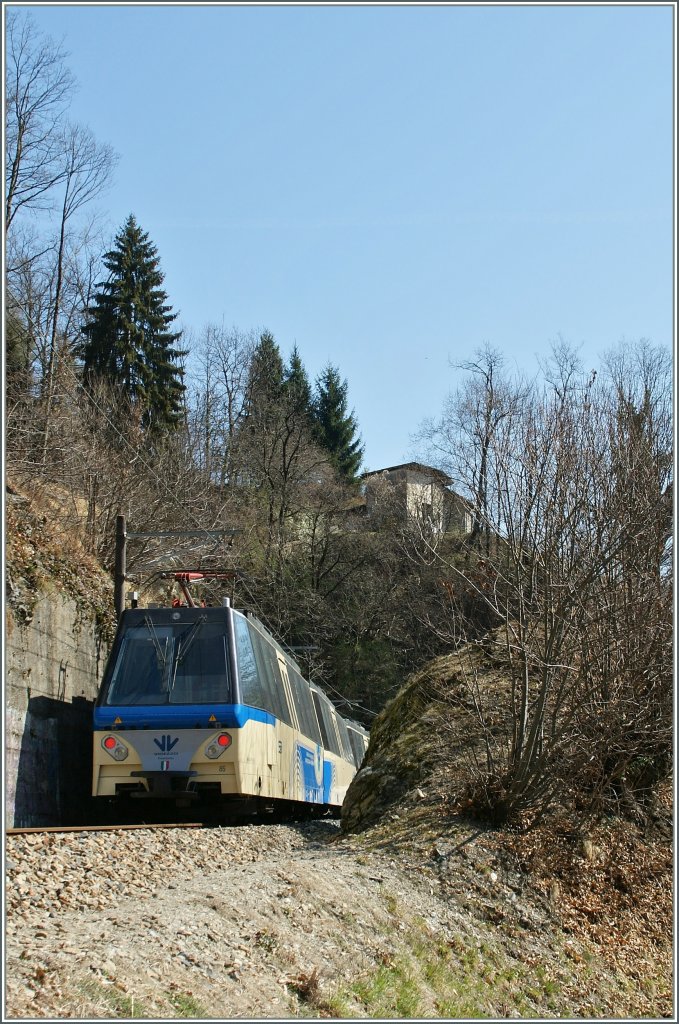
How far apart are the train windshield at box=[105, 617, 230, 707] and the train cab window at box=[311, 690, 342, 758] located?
685cm

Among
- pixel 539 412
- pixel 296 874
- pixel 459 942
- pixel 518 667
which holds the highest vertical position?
pixel 539 412

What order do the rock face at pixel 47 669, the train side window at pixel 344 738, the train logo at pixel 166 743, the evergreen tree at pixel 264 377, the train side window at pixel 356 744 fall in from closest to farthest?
1. the train logo at pixel 166 743
2. the rock face at pixel 47 669
3. the train side window at pixel 344 738
4. the train side window at pixel 356 744
5. the evergreen tree at pixel 264 377

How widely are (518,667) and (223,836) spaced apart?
408 centimetres

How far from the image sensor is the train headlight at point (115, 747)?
12852 millimetres

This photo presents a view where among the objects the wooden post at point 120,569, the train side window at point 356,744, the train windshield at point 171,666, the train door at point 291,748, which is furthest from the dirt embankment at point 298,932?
the train side window at point 356,744

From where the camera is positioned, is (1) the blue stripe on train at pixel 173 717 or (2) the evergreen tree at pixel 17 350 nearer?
(1) the blue stripe on train at pixel 173 717

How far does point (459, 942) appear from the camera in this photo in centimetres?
883

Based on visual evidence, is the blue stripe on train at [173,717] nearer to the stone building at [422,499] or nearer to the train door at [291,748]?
the train door at [291,748]

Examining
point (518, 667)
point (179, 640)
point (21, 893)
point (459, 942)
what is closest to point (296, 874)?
point (459, 942)

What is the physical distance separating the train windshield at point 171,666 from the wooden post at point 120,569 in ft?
10.7

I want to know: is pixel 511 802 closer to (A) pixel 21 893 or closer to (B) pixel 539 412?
(B) pixel 539 412

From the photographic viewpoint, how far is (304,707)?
61.3 ft

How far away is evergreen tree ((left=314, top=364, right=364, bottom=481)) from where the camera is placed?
63.0 meters

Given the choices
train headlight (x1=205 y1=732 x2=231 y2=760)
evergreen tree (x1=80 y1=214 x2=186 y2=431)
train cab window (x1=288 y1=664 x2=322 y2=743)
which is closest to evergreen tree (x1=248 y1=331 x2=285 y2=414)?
evergreen tree (x1=80 y1=214 x2=186 y2=431)
